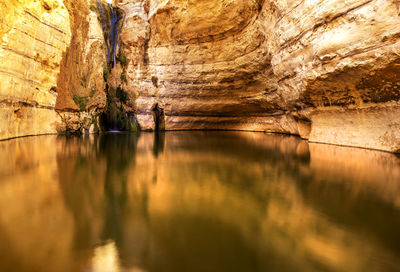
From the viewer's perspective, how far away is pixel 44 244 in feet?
4.21

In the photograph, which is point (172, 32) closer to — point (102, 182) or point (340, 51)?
point (340, 51)

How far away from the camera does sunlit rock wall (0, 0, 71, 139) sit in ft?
20.3

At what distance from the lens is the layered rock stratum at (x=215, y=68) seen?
425 cm

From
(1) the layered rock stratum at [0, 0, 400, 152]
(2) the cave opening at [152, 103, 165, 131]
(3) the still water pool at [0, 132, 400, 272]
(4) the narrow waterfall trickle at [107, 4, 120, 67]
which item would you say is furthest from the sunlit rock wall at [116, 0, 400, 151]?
(3) the still water pool at [0, 132, 400, 272]

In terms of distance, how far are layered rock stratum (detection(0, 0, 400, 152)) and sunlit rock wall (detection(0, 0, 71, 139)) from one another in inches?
1.5

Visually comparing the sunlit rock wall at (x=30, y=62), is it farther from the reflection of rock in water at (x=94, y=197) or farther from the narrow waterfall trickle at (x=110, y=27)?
the reflection of rock in water at (x=94, y=197)

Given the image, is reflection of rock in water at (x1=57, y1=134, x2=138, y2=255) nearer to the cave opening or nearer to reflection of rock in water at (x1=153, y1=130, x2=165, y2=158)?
reflection of rock in water at (x1=153, y1=130, x2=165, y2=158)

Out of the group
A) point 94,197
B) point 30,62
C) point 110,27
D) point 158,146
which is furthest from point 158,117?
point 94,197

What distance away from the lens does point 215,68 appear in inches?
438

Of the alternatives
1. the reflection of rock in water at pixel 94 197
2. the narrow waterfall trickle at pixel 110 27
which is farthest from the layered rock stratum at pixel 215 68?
the reflection of rock in water at pixel 94 197

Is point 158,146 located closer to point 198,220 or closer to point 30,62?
point 198,220

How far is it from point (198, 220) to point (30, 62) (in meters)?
8.46

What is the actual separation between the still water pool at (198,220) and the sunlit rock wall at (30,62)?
469cm

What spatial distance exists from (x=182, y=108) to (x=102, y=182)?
10.4m
